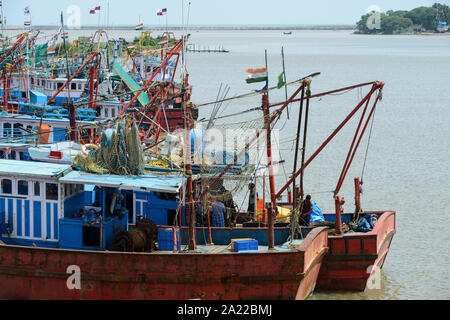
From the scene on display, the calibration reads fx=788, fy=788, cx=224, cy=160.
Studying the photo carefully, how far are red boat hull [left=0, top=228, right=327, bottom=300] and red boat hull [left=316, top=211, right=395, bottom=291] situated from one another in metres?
1.74

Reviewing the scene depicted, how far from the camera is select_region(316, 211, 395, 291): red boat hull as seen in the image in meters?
17.2

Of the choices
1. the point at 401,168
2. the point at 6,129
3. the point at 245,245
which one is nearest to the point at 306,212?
the point at 245,245

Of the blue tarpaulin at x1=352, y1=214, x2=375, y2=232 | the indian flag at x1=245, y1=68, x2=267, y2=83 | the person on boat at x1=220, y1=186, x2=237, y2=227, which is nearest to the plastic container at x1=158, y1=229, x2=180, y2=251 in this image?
the person on boat at x1=220, y1=186, x2=237, y2=227

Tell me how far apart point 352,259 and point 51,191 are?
6669 mm

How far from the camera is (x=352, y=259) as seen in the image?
17.3m

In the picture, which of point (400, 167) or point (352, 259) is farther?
point (400, 167)

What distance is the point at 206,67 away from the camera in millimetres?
101562

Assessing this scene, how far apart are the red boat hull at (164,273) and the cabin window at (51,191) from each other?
53.2 inches

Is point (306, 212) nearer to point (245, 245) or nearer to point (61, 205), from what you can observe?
point (245, 245)

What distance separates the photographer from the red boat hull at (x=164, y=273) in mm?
15328

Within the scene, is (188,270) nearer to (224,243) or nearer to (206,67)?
(224,243)

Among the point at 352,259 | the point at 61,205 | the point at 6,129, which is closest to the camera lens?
the point at 61,205
